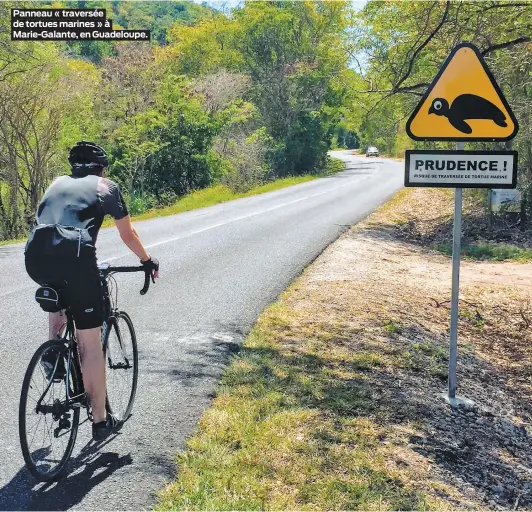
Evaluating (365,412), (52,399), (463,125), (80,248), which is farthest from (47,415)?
(463,125)

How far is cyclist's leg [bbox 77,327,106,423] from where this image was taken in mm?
3156

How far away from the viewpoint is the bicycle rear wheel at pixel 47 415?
297 cm

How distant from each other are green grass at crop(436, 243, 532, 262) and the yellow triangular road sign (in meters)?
8.87

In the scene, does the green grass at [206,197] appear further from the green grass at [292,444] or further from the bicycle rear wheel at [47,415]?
the bicycle rear wheel at [47,415]

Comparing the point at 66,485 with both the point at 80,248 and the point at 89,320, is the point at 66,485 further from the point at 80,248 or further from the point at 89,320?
the point at 80,248

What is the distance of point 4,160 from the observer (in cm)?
1886

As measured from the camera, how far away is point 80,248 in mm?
2973

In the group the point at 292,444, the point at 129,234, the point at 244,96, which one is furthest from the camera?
the point at 244,96

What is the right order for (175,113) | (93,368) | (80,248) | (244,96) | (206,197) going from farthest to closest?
(244,96), (175,113), (206,197), (93,368), (80,248)

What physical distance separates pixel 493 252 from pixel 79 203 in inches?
453

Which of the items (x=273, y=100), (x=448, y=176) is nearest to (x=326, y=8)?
(x=273, y=100)

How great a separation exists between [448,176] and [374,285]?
453 centimetres

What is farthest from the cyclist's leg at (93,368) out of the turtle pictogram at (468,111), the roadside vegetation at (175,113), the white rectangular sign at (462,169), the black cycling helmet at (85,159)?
the roadside vegetation at (175,113)

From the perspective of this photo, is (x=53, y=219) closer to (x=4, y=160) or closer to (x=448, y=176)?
(x=448, y=176)
